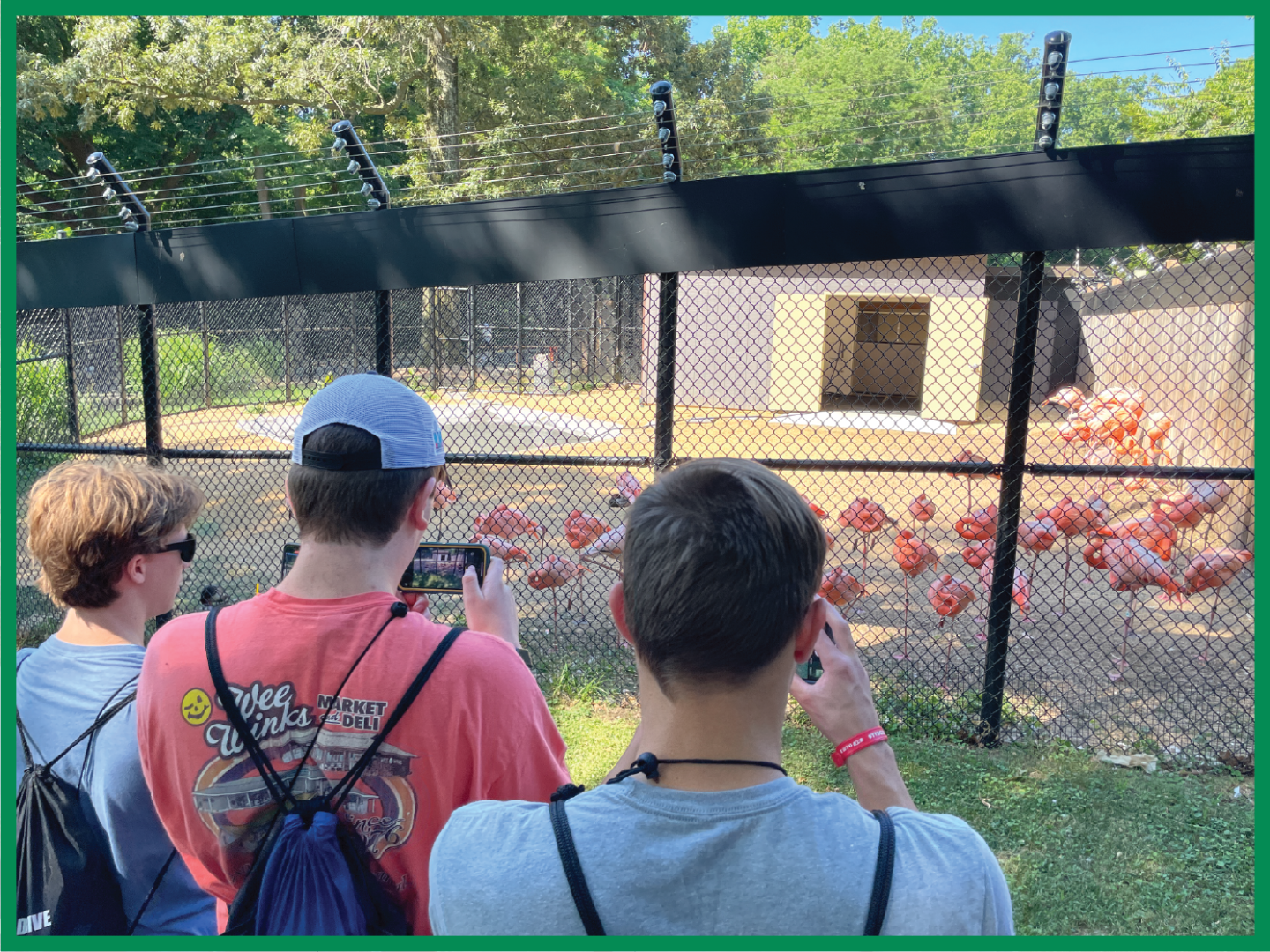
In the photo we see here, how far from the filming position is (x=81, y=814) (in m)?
1.72

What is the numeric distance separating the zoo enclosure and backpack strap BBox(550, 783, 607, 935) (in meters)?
3.29

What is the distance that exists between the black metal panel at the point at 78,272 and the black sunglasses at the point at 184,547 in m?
3.56

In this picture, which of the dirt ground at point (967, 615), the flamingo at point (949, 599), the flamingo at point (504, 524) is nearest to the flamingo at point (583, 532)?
the flamingo at point (504, 524)

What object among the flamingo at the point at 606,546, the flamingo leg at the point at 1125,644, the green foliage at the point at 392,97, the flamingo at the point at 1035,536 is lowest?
the flamingo leg at the point at 1125,644

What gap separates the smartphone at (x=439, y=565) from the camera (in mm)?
1861

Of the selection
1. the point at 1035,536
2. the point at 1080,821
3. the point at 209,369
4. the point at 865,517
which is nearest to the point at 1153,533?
the point at 1035,536

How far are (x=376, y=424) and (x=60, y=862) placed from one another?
1058mm

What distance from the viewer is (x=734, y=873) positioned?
997 mm

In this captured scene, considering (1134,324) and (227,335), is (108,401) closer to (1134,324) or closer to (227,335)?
(227,335)

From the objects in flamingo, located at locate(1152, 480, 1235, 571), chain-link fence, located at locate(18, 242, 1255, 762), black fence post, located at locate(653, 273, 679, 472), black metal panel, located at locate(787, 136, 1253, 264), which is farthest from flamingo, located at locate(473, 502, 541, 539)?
flamingo, located at locate(1152, 480, 1235, 571)

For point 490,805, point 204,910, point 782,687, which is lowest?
Answer: point 204,910

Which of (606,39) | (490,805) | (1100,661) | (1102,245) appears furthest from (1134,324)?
(490,805)

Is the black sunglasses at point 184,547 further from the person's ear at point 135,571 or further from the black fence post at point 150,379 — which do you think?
the black fence post at point 150,379

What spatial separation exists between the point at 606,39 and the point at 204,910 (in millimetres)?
25074
